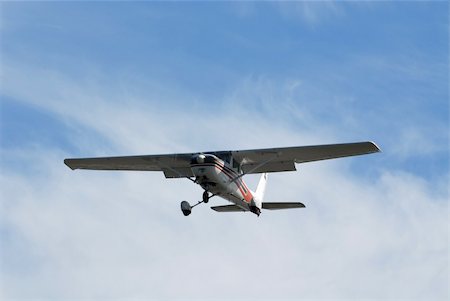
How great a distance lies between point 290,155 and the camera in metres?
31.2

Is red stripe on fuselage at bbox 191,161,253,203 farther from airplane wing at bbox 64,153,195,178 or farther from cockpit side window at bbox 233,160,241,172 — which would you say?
airplane wing at bbox 64,153,195,178

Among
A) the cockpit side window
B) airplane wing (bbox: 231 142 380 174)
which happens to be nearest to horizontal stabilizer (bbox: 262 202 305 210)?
airplane wing (bbox: 231 142 380 174)

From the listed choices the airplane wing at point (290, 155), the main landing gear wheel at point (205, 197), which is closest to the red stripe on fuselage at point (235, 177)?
the airplane wing at point (290, 155)

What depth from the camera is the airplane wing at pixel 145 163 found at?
3244 cm

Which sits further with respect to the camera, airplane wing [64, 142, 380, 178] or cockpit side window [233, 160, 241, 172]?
cockpit side window [233, 160, 241, 172]

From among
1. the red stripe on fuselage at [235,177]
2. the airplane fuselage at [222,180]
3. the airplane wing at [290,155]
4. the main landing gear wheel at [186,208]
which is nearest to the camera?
the airplane fuselage at [222,180]

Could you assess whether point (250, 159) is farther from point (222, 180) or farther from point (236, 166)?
point (222, 180)

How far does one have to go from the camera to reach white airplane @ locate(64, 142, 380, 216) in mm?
29594

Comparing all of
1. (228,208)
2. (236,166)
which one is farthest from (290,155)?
(228,208)

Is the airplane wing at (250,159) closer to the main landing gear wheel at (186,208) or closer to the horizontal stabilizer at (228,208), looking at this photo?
the horizontal stabilizer at (228,208)

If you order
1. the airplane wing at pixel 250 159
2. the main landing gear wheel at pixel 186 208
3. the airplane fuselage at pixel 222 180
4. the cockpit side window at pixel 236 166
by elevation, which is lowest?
the main landing gear wheel at pixel 186 208

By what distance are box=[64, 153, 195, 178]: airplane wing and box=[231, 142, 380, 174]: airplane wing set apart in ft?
6.86

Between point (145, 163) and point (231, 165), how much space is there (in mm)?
4085

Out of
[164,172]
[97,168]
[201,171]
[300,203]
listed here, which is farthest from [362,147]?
[97,168]
